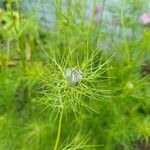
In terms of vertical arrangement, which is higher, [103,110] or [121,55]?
[121,55]

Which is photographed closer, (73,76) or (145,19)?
(73,76)

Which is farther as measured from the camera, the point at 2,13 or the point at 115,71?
the point at 2,13

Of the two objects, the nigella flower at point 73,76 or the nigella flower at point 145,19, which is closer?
the nigella flower at point 73,76

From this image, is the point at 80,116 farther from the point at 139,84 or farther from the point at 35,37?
A: the point at 35,37

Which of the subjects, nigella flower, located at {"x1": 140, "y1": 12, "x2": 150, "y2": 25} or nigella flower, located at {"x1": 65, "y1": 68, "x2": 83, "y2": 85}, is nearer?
nigella flower, located at {"x1": 65, "y1": 68, "x2": 83, "y2": 85}

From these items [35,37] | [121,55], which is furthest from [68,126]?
[35,37]

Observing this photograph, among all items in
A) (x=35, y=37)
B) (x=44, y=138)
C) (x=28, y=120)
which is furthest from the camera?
(x=35, y=37)

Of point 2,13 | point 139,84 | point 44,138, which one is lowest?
point 44,138

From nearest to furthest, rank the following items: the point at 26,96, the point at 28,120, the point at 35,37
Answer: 1. the point at 28,120
2. the point at 26,96
3. the point at 35,37
